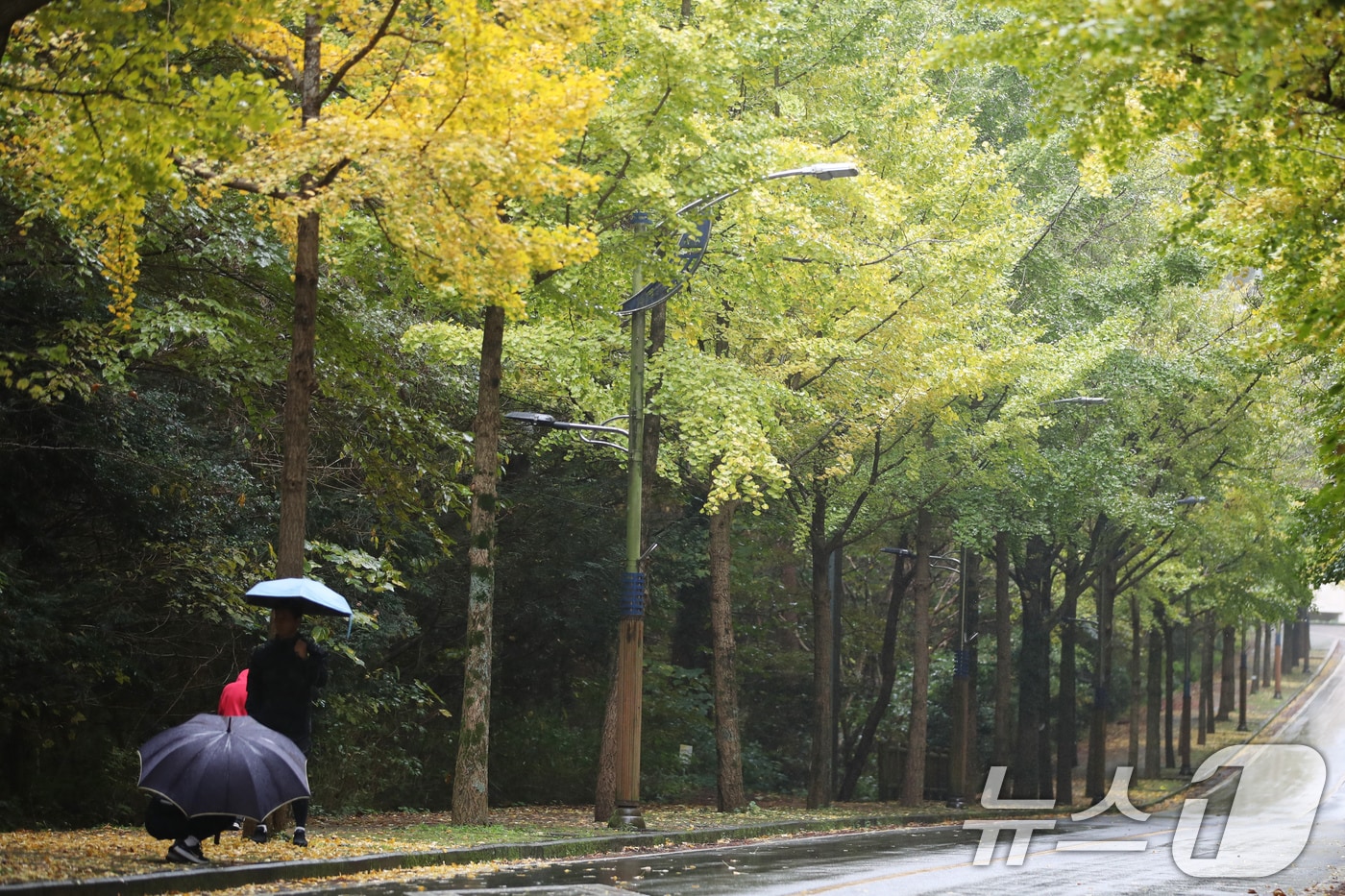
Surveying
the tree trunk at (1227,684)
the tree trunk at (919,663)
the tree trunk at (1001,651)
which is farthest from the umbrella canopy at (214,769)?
the tree trunk at (1227,684)

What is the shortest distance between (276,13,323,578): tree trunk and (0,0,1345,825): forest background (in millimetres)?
45

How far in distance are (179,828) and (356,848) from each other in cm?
273

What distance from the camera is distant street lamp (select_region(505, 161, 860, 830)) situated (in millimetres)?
17734

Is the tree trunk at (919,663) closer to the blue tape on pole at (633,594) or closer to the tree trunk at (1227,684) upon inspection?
the blue tape on pole at (633,594)

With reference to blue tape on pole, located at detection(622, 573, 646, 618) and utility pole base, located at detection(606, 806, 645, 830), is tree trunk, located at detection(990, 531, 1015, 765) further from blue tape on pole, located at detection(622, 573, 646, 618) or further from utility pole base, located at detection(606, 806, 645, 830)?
utility pole base, located at detection(606, 806, 645, 830)

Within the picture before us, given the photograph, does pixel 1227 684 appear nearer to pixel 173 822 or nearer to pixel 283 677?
pixel 283 677

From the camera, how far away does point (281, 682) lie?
10578mm

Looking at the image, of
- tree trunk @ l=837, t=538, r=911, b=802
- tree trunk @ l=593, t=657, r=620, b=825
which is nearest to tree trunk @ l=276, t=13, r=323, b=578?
tree trunk @ l=593, t=657, r=620, b=825

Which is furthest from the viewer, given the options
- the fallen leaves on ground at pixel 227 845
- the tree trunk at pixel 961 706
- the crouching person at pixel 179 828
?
the tree trunk at pixel 961 706

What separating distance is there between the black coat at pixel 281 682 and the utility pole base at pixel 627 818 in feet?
25.5

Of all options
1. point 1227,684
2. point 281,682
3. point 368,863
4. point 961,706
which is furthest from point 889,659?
point 1227,684

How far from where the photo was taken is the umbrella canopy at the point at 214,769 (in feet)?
30.8

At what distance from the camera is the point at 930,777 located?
40375mm

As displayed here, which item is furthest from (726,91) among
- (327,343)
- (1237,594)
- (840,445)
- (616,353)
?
(1237,594)
